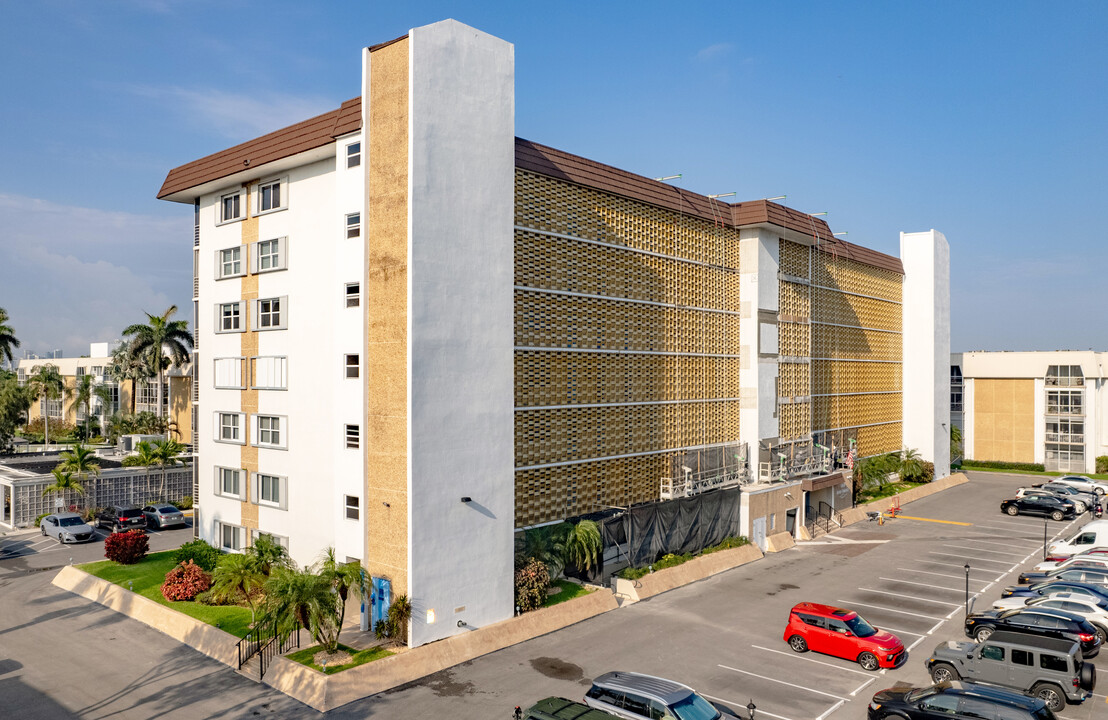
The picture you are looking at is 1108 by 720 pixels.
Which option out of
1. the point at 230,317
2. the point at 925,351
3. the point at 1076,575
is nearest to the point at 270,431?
the point at 230,317

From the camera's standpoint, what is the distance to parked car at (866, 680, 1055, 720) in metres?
17.6

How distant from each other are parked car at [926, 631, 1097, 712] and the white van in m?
18.9

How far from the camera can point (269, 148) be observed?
32094 mm

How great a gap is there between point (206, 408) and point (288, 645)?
16293 mm

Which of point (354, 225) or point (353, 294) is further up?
point (354, 225)

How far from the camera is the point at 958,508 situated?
5341cm

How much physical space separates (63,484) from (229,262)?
864 inches

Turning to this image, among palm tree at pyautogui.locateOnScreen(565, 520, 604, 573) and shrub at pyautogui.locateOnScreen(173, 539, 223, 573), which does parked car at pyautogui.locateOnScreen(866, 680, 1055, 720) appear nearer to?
palm tree at pyautogui.locateOnScreen(565, 520, 604, 573)

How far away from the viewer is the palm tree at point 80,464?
155ft

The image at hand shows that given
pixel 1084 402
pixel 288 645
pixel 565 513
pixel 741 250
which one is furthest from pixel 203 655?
pixel 1084 402

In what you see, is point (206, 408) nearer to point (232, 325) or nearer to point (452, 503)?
point (232, 325)

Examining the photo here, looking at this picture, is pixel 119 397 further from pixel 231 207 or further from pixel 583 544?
pixel 583 544

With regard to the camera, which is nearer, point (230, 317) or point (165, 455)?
point (230, 317)

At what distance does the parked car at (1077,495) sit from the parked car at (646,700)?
4542cm
